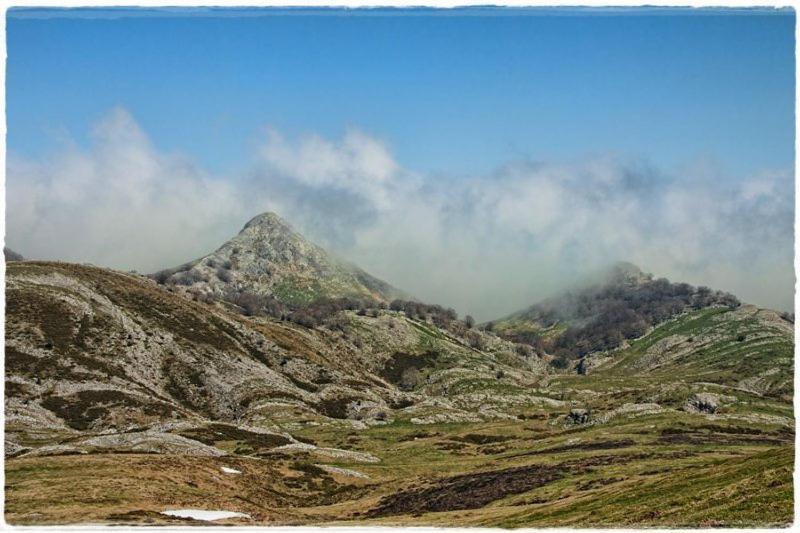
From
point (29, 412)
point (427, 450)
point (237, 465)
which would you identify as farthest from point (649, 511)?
point (29, 412)

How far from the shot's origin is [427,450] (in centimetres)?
19062

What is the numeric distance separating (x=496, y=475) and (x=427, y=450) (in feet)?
210

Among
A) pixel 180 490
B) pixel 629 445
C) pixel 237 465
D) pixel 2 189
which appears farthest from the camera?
pixel 629 445

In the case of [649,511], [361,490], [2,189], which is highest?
[2,189]

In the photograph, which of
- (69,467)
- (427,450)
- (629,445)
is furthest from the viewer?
(427,450)

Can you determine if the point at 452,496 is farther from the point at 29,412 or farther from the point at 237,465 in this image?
the point at 29,412

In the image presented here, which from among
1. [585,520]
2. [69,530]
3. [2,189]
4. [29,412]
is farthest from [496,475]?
[29,412]

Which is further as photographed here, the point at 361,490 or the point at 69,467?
the point at 361,490

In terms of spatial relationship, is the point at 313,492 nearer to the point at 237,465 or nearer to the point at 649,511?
the point at 237,465

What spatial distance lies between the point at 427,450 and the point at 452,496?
3309 inches

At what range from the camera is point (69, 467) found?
338 feet

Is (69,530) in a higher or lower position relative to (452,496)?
higher

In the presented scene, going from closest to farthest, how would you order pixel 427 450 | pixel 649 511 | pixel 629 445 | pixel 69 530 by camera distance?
pixel 69 530 → pixel 649 511 → pixel 629 445 → pixel 427 450

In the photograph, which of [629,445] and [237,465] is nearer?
[237,465]
